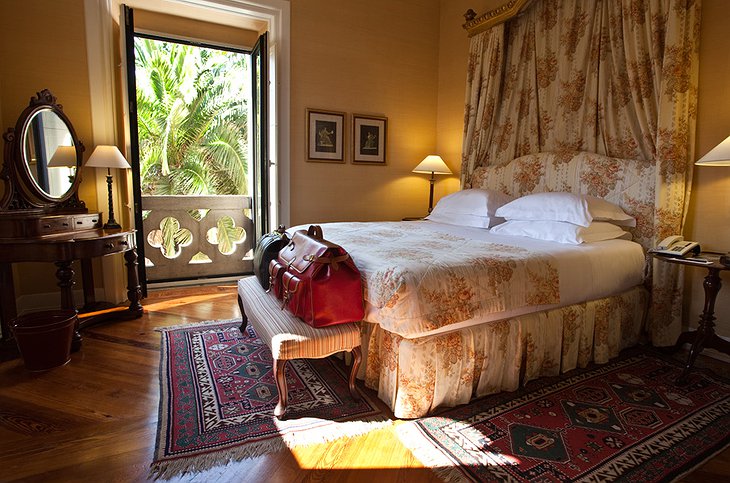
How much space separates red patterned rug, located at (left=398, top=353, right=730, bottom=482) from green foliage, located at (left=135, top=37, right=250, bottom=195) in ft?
21.7

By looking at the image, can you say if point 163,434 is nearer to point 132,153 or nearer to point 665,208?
point 132,153

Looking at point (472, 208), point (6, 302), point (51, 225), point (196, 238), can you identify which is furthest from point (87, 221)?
point (472, 208)

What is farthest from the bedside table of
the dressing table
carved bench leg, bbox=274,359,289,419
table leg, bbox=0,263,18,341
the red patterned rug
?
table leg, bbox=0,263,18,341

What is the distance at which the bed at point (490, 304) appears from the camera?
1866mm

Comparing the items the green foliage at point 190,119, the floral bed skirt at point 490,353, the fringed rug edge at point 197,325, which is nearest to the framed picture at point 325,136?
the fringed rug edge at point 197,325

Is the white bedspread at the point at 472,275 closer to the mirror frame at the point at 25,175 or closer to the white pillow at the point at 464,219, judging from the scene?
the white pillow at the point at 464,219

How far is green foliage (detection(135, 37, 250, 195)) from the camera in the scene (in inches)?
266

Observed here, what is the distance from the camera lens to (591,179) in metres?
3.13

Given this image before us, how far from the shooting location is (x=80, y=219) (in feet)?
10.2

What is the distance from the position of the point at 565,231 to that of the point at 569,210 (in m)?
0.18

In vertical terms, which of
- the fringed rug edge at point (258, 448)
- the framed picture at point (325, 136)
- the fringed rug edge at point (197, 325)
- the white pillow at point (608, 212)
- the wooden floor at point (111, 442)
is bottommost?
the wooden floor at point (111, 442)

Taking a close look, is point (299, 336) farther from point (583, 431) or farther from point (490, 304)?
point (583, 431)

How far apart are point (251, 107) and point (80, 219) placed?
2240 millimetres

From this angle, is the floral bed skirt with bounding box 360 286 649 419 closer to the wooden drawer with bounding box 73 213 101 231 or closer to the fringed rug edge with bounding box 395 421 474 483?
the fringed rug edge with bounding box 395 421 474 483
